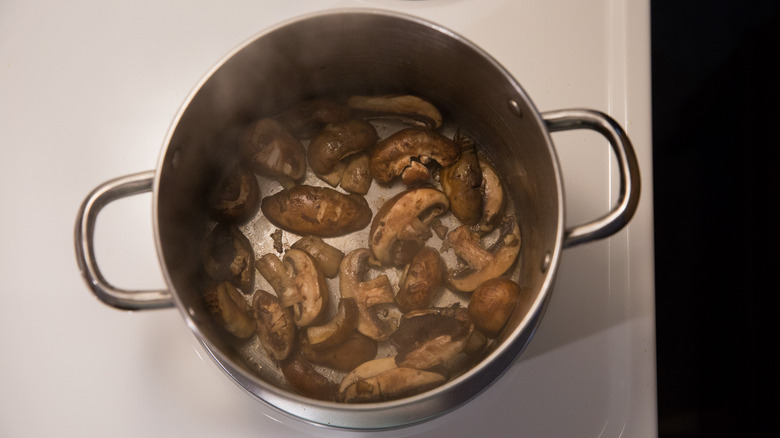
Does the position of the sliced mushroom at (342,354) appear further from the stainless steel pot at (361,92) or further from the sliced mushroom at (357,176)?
the sliced mushroom at (357,176)

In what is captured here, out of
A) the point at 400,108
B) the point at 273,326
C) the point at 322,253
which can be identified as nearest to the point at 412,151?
the point at 400,108

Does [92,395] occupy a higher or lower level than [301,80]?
lower

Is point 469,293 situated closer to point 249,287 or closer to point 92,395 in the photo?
point 249,287

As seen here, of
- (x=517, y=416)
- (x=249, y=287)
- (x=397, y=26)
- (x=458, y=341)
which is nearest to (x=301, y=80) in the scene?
(x=397, y=26)

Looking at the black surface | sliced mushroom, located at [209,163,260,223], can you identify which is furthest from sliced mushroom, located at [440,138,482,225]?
the black surface

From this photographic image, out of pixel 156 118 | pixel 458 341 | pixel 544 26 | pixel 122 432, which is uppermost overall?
pixel 544 26

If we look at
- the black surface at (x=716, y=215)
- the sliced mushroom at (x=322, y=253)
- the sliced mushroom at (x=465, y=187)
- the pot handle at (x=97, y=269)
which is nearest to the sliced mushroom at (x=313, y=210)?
the sliced mushroom at (x=322, y=253)

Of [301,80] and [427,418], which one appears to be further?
[301,80]
